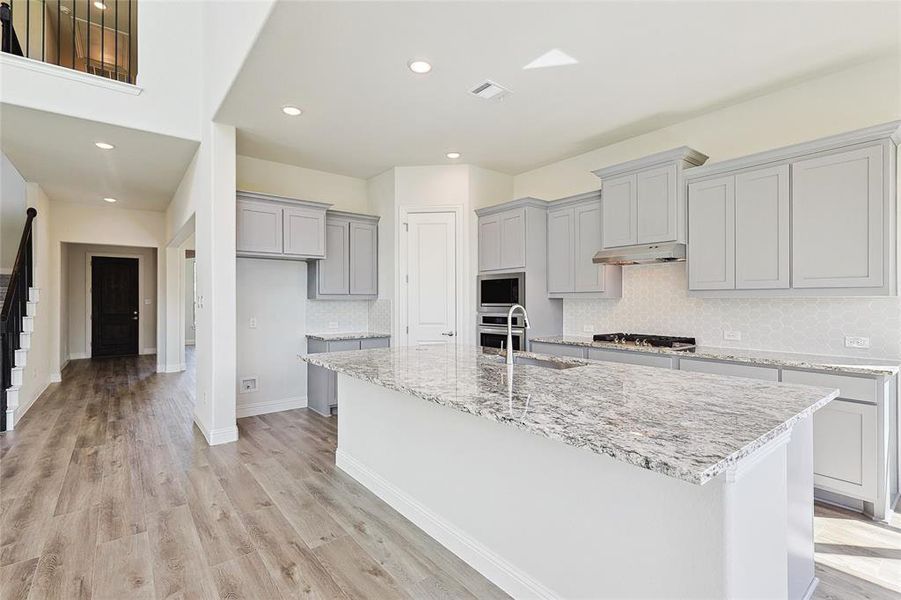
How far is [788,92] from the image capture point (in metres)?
3.35

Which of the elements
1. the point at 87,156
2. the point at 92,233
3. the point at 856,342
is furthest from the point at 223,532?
the point at 92,233

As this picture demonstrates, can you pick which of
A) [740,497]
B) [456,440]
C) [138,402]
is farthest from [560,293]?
[138,402]

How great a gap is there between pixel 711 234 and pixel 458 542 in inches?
115

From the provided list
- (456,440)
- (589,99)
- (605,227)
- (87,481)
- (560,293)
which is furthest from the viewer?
(560,293)

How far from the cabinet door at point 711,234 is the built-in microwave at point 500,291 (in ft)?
5.26

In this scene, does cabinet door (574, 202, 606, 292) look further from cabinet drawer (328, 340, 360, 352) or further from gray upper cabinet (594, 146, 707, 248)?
cabinet drawer (328, 340, 360, 352)

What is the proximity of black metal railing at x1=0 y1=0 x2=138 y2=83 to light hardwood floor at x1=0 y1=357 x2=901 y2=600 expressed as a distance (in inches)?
159

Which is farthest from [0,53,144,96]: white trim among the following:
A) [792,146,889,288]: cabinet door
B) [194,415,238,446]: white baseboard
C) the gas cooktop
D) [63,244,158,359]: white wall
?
[63,244,158,359]: white wall

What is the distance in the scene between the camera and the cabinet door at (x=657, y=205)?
3643mm

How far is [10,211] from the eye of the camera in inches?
207

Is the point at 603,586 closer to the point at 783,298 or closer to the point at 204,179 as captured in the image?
the point at 783,298

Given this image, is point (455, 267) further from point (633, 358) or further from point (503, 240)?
point (633, 358)

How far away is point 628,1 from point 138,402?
6.48 metres

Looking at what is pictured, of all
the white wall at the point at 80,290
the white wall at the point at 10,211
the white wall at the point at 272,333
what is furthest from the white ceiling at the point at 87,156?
the white wall at the point at 80,290
